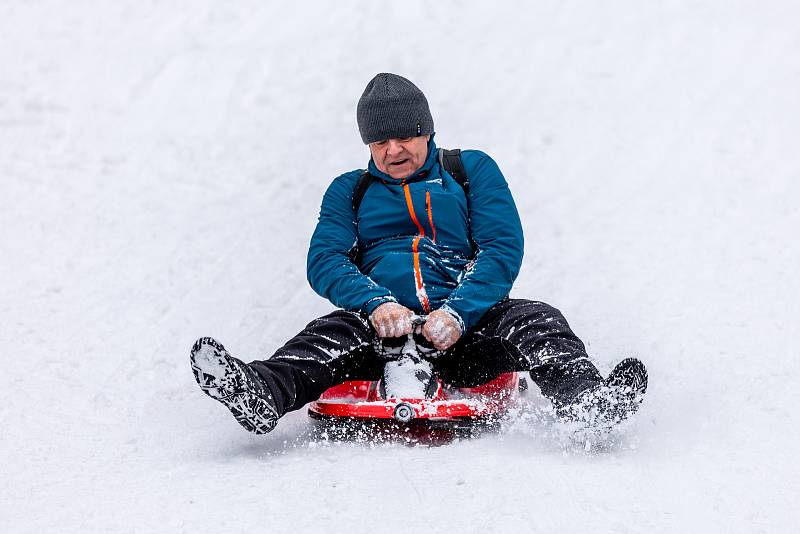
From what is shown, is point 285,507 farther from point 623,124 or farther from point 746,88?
point 746,88

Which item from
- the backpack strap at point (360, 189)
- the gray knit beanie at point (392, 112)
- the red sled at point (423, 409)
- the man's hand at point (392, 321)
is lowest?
the red sled at point (423, 409)

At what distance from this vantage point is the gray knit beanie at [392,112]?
378cm

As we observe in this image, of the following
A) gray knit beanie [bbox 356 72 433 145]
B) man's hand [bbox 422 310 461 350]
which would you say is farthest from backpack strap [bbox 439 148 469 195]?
man's hand [bbox 422 310 461 350]

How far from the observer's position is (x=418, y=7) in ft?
25.8

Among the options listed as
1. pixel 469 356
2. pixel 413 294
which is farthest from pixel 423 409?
pixel 413 294

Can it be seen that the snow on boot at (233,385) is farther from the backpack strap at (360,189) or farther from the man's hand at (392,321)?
the backpack strap at (360,189)

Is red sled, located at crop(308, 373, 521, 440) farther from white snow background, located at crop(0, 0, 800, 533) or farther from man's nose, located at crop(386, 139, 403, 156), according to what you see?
man's nose, located at crop(386, 139, 403, 156)

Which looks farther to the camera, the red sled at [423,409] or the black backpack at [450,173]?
the black backpack at [450,173]

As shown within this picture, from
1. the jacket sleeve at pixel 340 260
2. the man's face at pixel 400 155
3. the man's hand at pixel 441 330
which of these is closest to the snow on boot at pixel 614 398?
the man's hand at pixel 441 330

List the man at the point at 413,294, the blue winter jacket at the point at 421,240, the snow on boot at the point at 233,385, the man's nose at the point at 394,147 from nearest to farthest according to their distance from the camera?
the snow on boot at the point at 233,385 → the man at the point at 413,294 → the blue winter jacket at the point at 421,240 → the man's nose at the point at 394,147

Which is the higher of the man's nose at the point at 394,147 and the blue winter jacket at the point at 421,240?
the man's nose at the point at 394,147

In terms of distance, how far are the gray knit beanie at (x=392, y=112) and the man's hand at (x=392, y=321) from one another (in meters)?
0.74

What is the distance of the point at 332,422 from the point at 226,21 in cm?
526

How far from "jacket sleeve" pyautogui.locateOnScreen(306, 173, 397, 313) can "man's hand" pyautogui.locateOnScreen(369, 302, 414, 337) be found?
8cm
